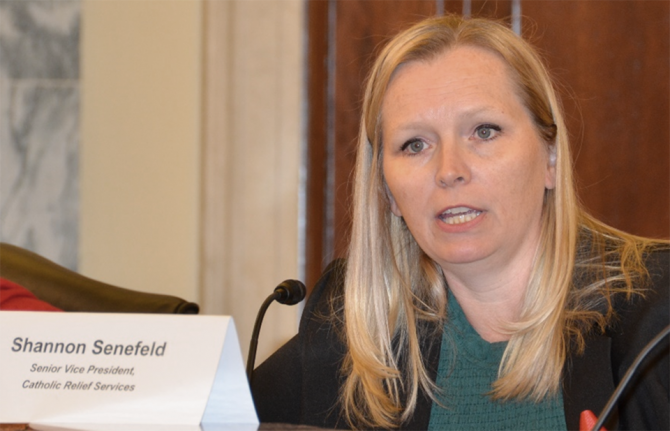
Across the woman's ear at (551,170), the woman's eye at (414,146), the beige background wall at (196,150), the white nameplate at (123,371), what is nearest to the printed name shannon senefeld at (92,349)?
the white nameplate at (123,371)

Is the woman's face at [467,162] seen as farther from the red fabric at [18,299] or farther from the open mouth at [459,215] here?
the red fabric at [18,299]

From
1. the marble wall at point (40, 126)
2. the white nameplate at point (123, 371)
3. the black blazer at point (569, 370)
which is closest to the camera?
the white nameplate at point (123, 371)

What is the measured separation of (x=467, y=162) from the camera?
1.69m

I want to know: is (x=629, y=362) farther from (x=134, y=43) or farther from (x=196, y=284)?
(x=134, y=43)

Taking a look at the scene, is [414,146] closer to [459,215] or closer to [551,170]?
[459,215]

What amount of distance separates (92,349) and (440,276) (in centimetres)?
95

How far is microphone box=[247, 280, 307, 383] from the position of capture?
1.65 m

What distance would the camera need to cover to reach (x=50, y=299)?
2.29 meters

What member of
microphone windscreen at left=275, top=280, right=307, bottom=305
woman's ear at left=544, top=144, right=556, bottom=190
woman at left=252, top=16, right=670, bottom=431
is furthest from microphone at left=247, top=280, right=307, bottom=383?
woman's ear at left=544, top=144, right=556, bottom=190

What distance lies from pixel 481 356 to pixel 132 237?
1.93 meters

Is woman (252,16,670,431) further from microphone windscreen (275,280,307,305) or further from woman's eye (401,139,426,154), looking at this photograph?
microphone windscreen (275,280,307,305)

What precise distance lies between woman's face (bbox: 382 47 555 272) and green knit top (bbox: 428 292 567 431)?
0.16m

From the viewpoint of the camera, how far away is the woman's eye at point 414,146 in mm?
1803

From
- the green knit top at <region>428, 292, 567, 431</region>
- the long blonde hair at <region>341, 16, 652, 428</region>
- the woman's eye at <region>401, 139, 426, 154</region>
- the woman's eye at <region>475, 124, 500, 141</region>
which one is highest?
the woman's eye at <region>475, 124, 500, 141</region>
